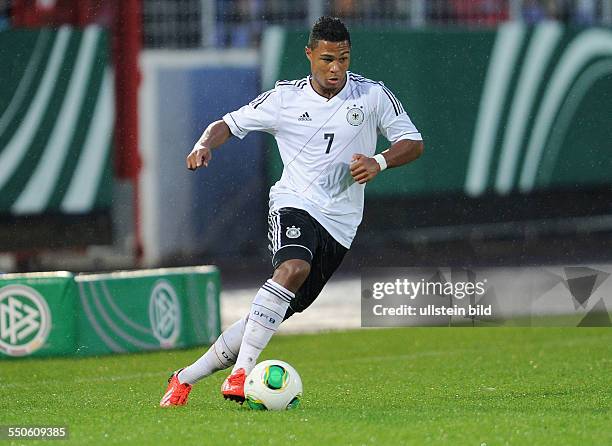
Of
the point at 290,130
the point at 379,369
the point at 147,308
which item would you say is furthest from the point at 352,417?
the point at 147,308

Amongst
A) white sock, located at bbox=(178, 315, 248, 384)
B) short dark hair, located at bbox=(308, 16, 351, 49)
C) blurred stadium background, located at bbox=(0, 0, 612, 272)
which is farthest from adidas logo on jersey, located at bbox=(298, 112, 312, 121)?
blurred stadium background, located at bbox=(0, 0, 612, 272)

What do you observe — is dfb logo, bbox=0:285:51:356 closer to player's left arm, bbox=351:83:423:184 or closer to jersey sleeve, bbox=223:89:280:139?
jersey sleeve, bbox=223:89:280:139

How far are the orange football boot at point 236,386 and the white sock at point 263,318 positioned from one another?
0.28ft

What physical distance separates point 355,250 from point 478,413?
13000mm

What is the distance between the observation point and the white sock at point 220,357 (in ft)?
26.9

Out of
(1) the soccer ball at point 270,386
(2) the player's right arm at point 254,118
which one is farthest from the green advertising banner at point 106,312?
(1) the soccer ball at point 270,386

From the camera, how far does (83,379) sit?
35.0ft

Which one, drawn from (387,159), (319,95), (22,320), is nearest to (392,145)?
(387,159)

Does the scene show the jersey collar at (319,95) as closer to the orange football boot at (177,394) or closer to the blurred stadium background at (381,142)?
the orange football boot at (177,394)

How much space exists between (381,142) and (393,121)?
984 cm

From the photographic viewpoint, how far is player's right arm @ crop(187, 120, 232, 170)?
26.4ft

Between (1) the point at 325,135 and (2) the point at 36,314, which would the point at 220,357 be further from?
(2) the point at 36,314

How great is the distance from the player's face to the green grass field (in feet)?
5.87

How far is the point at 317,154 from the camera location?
8492mm
